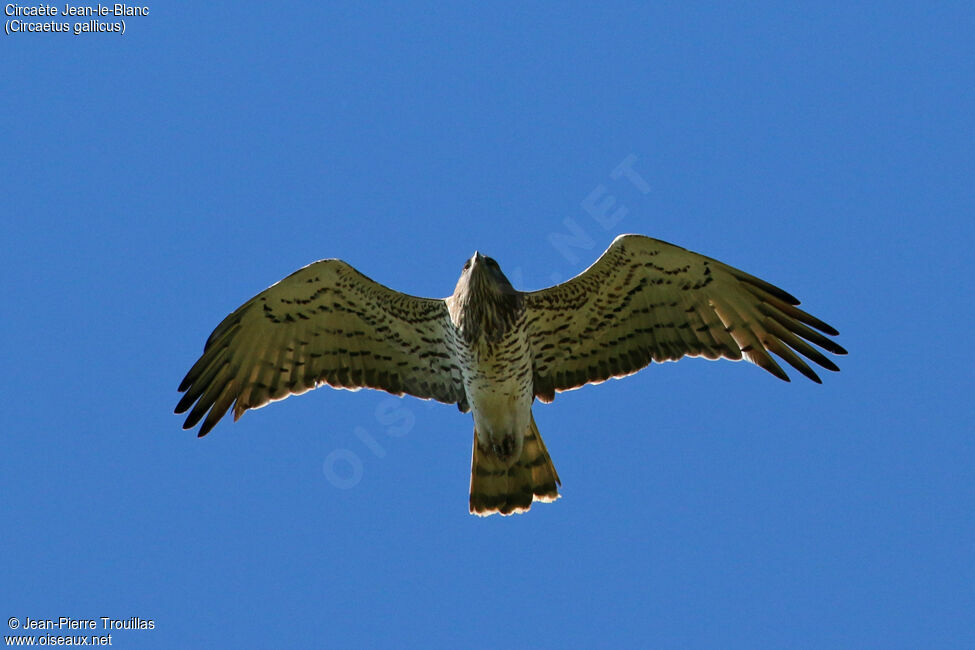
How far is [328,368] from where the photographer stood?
429 inches

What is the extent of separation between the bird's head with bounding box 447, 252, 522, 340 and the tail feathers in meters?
1.21

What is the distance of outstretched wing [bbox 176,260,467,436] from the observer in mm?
10531

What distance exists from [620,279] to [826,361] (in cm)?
200

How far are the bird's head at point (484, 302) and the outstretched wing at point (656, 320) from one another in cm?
40

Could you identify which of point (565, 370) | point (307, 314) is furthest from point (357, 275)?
point (565, 370)

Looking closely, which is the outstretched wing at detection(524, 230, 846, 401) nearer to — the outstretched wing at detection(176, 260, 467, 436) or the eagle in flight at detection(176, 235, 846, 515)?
the eagle in flight at detection(176, 235, 846, 515)

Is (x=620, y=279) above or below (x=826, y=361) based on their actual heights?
above

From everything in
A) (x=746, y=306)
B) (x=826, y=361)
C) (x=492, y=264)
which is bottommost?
(x=826, y=361)

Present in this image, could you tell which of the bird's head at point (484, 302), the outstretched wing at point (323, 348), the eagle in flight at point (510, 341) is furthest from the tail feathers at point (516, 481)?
the bird's head at point (484, 302)

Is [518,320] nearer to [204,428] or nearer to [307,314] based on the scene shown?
[307,314]

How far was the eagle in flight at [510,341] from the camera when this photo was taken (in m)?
10.4

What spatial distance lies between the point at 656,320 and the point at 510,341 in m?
1.52

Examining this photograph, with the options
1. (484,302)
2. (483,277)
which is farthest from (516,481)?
(483,277)

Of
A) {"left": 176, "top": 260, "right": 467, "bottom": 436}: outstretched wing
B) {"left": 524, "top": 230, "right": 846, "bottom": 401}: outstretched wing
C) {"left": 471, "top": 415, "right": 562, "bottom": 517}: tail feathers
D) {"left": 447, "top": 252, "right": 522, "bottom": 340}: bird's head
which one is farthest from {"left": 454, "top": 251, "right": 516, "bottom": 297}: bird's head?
{"left": 471, "top": 415, "right": 562, "bottom": 517}: tail feathers
